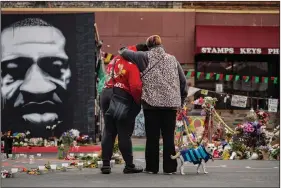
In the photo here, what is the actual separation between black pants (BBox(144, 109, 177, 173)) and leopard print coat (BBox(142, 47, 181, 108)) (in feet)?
0.40

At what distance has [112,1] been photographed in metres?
25.6

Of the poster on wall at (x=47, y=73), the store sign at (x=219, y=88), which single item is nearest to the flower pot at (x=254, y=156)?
the poster on wall at (x=47, y=73)

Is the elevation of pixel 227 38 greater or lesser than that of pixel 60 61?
greater

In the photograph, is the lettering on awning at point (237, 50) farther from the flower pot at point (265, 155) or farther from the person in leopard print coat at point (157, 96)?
the person in leopard print coat at point (157, 96)

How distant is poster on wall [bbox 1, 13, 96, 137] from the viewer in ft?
60.0

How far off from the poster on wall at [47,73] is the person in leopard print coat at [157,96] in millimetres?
10585

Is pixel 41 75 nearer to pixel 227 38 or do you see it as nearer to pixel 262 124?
pixel 262 124

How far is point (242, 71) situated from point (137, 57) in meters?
19.1

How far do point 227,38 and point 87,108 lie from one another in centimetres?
869

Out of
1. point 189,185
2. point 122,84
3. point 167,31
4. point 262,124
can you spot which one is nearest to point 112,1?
point 167,31

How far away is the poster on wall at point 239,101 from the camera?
2545cm

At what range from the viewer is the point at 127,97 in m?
7.62

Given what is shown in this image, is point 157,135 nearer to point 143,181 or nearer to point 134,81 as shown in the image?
point 134,81

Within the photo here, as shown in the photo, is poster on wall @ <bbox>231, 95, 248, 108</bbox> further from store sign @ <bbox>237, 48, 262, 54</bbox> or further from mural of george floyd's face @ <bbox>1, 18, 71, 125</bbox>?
mural of george floyd's face @ <bbox>1, 18, 71, 125</bbox>
